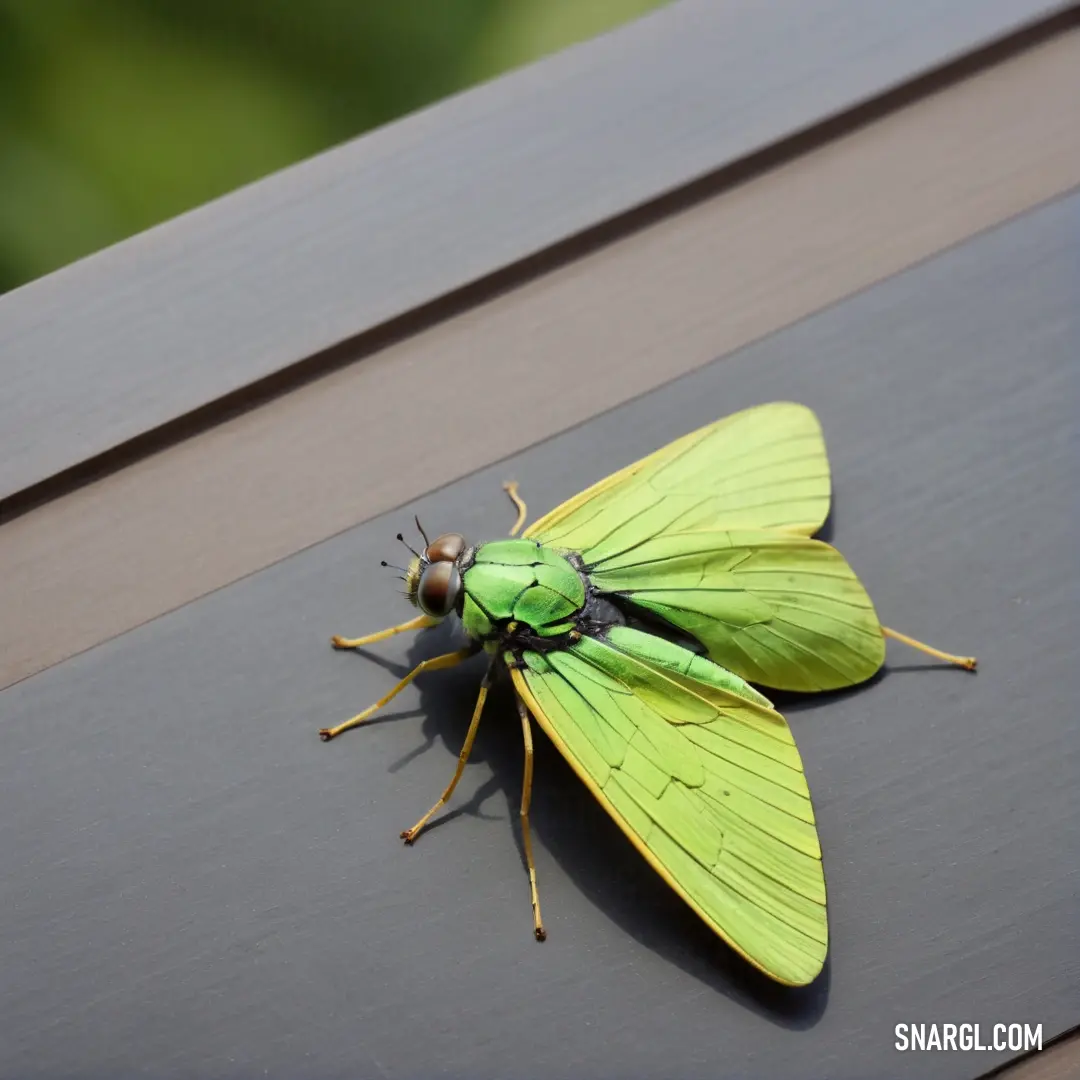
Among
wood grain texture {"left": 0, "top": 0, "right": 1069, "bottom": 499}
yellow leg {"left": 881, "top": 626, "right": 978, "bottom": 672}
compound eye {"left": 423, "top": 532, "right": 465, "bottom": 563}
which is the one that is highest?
wood grain texture {"left": 0, "top": 0, "right": 1069, "bottom": 499}

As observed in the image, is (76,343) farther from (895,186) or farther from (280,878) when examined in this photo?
(895,186)

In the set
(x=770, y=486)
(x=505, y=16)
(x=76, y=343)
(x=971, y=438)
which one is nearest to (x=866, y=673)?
(x=770, y=486)

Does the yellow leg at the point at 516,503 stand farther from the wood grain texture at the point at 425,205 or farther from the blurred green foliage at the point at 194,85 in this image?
the blurred green foliage at the point at 194,85

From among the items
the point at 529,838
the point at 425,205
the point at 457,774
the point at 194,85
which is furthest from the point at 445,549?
the point at 194,85

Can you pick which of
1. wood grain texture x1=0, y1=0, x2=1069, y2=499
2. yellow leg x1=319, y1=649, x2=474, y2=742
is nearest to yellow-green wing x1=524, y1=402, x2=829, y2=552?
yellow leg x1=319, y1=649, x2=474, y2=742

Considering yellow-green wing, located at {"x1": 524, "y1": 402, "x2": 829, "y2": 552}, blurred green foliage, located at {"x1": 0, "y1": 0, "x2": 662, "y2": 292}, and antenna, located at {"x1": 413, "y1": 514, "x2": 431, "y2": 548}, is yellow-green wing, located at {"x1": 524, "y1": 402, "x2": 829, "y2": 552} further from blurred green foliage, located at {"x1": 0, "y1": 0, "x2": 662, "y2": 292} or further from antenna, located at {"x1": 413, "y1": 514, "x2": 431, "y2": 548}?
blurred green foliage, located at {"x1": 0, "y1": 0, "x2": 662, "y2": 292}

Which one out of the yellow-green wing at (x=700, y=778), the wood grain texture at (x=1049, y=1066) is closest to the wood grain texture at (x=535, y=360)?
the yellow-green wing at (x=700, y=778)
